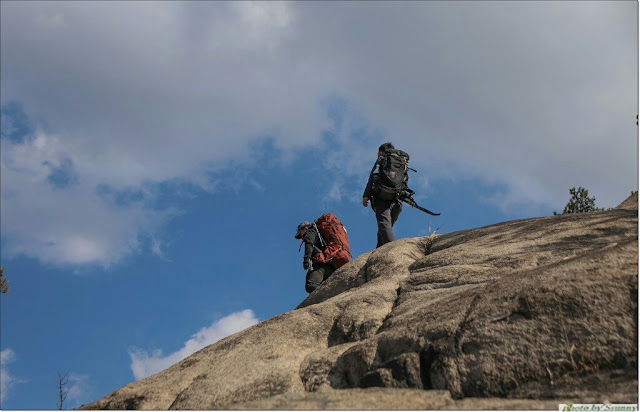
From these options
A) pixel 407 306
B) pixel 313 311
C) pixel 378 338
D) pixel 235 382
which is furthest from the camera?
pixel 313 311

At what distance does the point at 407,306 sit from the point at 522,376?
123 inches

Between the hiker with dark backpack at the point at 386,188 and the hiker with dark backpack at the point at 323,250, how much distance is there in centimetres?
98

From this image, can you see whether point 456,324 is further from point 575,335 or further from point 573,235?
point 573,235

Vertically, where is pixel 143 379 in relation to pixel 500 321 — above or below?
above

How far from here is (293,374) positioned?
25.2 ft

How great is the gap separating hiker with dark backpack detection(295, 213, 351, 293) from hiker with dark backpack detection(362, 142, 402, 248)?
980mm

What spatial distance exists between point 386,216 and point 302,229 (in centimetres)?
249

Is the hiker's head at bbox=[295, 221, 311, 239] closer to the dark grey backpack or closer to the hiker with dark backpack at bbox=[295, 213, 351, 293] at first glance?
the hiker with dark backpack at bbox=[295, 213, 351, 293]

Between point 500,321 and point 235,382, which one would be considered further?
point 235,382

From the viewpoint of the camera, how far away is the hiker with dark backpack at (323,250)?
1689cm

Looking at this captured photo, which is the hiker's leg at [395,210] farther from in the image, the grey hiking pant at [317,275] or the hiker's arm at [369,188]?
the grey hiking pant at [317,275]

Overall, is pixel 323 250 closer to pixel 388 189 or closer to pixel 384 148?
pixel 388 189

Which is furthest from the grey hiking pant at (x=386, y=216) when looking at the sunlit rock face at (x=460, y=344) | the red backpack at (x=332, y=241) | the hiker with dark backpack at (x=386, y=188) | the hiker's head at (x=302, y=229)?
the sunlit rock face at (x=460, y=344)

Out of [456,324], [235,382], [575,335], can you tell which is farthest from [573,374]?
[235,382]
